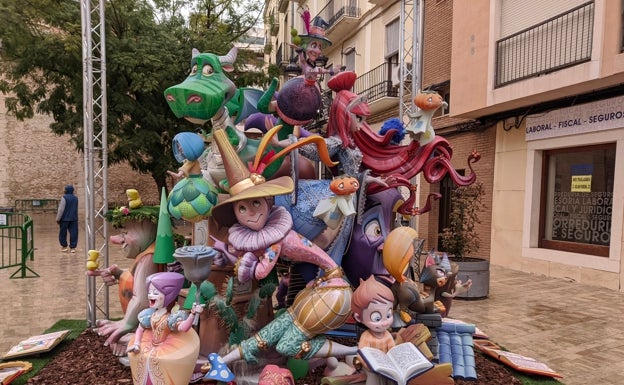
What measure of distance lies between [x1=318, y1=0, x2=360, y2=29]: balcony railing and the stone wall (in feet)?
34.7

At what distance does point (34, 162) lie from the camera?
19.2m

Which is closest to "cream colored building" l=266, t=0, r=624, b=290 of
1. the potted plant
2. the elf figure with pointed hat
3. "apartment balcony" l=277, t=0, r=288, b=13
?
the potted plant

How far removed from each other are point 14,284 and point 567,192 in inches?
377

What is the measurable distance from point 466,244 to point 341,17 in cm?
912

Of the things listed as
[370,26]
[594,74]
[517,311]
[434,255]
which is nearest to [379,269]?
[434,255]

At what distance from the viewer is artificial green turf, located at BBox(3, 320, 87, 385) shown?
3426 mm

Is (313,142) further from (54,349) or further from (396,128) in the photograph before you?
(54,349)

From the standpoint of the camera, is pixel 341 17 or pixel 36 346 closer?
pixel 36 346

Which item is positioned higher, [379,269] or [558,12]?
[558,12]

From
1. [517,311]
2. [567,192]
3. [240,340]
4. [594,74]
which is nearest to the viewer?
[240,340]

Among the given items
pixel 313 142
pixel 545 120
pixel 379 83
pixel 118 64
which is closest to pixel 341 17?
pixel 379 83

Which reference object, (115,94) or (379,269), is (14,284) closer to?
(115,94)

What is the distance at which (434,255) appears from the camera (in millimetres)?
3896

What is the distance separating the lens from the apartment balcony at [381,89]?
11812mm
